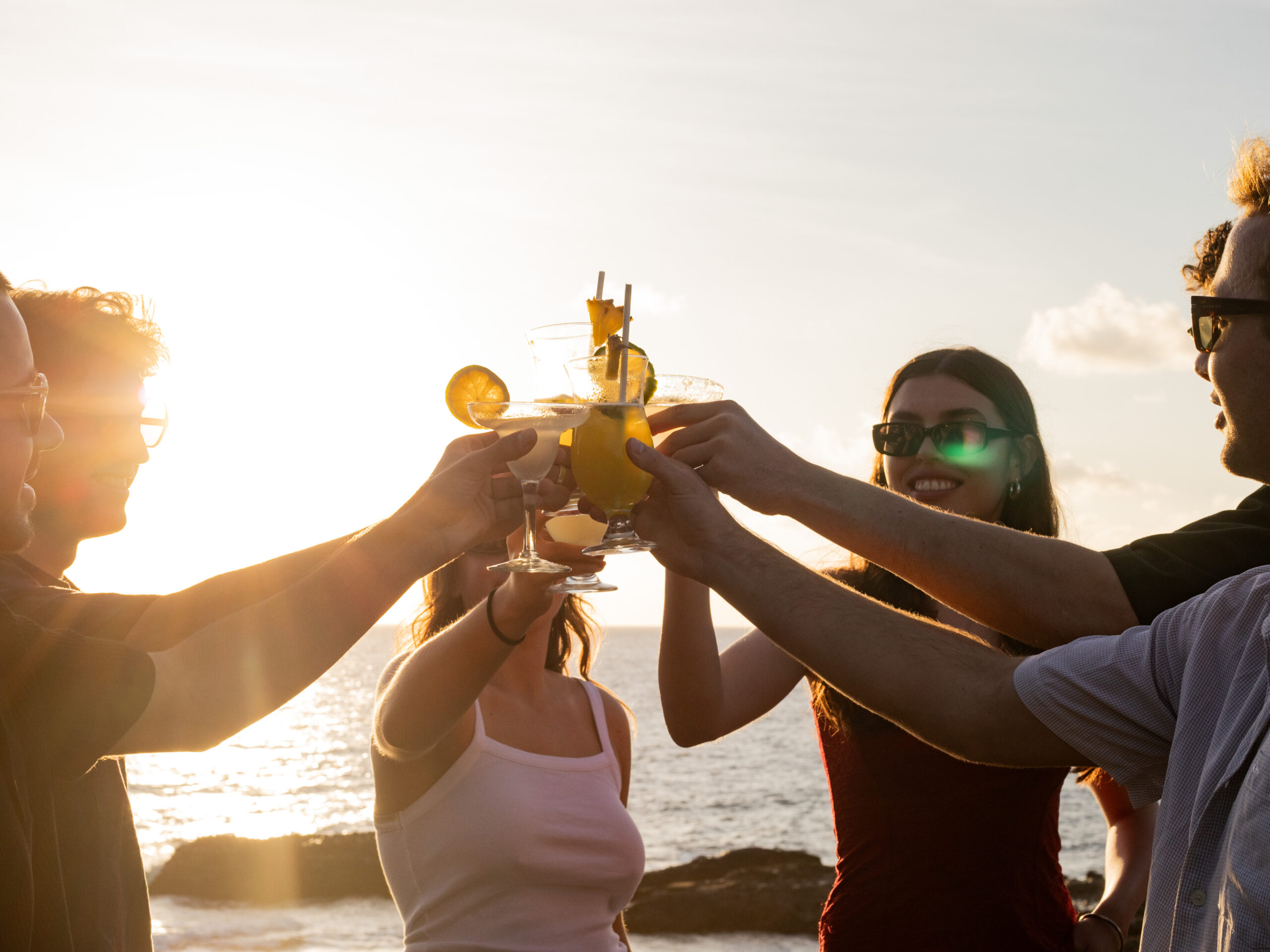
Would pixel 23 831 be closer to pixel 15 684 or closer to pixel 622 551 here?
pixel 15 684

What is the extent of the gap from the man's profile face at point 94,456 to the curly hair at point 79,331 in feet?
0.10

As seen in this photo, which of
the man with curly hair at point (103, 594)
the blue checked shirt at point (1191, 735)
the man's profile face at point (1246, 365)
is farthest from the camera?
the man's profile face at point (1246, 365)

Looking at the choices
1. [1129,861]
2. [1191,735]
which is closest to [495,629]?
[1191,735]

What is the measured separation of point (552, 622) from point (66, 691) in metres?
2.26

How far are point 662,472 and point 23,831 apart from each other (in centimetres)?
164

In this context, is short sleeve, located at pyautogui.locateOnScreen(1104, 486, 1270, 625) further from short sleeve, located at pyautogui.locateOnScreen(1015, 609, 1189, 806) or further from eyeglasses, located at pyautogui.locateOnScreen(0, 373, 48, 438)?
eyeglasses, located at pyautogui.locateOnScreen(0, 373, 48, 438)

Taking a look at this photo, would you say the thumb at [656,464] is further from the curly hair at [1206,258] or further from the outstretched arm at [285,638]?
the curly hair at [1206,258]

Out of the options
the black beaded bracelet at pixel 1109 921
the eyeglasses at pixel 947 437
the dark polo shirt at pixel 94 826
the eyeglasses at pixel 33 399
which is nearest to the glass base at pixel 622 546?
the dark polo shirt at pixel 94 826

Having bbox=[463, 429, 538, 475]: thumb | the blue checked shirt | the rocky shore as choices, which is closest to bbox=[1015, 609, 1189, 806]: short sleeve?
the blue checked shirt

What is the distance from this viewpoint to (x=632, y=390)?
9.52ft

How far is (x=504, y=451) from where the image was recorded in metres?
2.70

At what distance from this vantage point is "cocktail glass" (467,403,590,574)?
2742 millimetres

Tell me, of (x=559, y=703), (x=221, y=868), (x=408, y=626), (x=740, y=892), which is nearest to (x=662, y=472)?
(x=559, y=703)

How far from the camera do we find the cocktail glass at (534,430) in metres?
2.74
